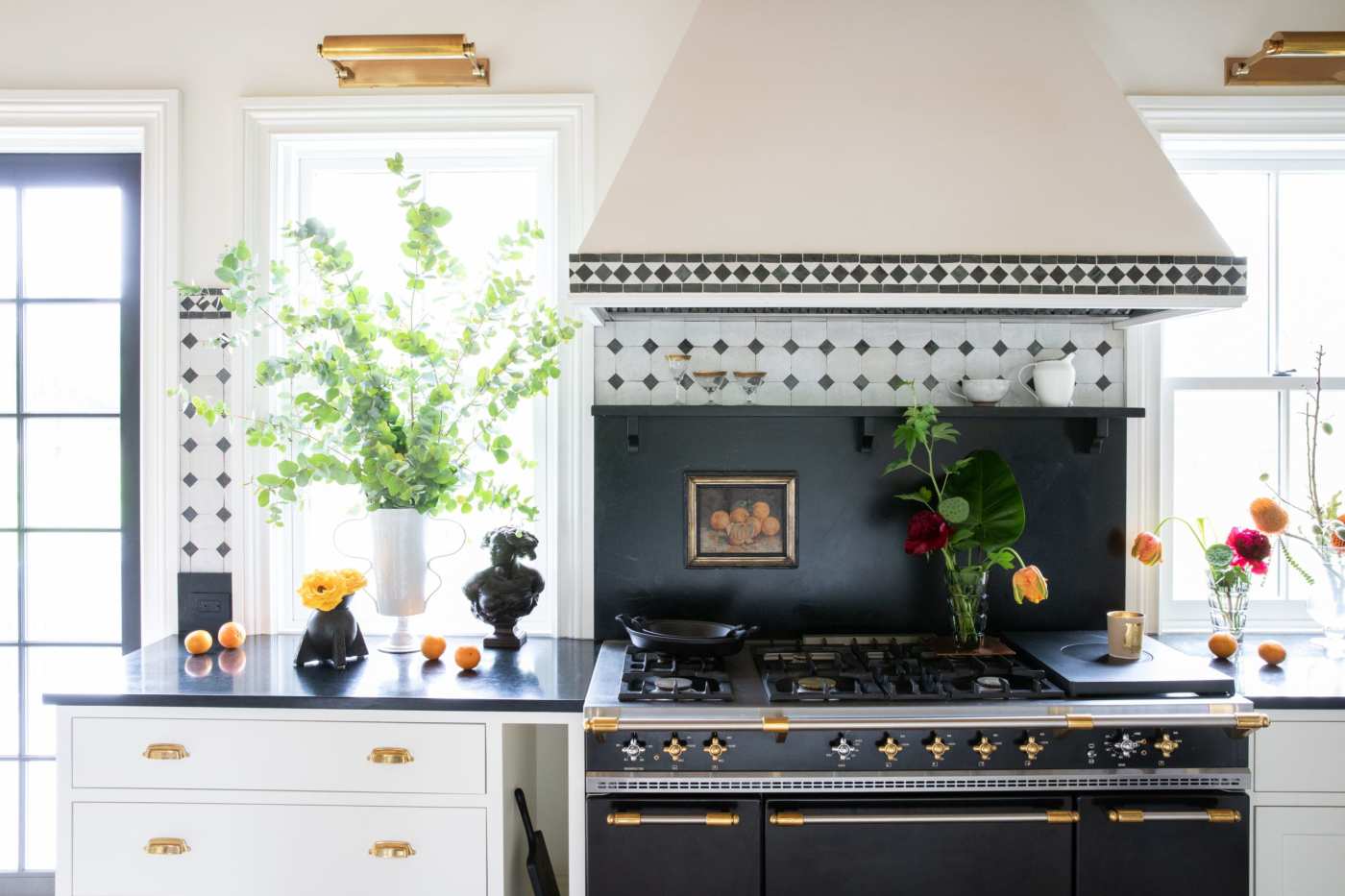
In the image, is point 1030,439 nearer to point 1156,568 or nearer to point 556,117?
point 1156,568

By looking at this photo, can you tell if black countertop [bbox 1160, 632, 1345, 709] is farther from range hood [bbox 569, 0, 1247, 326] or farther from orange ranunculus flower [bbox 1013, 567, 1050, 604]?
range hood [bbox 569, 0, 1247, 326]

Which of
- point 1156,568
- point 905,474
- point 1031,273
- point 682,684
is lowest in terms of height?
point 682,684

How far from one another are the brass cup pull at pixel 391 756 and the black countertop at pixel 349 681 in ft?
0.34

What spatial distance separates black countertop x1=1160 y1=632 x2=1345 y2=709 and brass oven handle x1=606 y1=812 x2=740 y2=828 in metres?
1.25

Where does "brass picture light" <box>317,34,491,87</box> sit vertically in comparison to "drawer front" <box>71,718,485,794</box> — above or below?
above

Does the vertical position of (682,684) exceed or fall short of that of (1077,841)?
it exceeds it

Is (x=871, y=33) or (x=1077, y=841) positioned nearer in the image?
(x=1077, y=841)

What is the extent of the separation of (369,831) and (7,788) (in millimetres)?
1594

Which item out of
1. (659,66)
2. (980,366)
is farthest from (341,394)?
(980,366)

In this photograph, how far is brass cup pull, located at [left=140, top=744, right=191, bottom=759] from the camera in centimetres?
205

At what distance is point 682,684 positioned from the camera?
6.92ft

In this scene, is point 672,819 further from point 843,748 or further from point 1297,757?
point 1297,757

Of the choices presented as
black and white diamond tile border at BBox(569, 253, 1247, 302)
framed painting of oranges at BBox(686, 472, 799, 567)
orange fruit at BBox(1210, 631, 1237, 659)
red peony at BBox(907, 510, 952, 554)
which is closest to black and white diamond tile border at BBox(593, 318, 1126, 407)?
framed painting of oranges at BBox(686, 472, 799, 567)

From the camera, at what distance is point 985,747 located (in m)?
1.96
